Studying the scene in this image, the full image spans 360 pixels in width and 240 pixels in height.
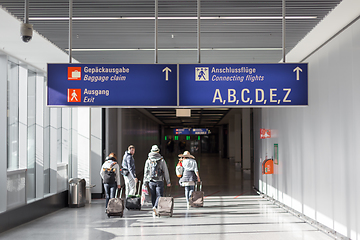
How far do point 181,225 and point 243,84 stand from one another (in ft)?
13.3

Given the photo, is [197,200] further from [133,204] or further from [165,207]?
[133,204]

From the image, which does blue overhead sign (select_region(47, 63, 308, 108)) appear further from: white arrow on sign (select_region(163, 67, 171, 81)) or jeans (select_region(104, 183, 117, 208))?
jeans (select_region(104, 183, 117, 208))

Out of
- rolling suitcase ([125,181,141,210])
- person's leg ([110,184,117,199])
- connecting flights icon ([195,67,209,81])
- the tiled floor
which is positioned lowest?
the tiled floor

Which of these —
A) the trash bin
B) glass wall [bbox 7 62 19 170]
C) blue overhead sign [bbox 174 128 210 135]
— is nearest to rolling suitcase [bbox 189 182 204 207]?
the trash bin

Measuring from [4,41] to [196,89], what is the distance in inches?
160

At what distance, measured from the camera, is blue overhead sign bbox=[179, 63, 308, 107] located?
447cm

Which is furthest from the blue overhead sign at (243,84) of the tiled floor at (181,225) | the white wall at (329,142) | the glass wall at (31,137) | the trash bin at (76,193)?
the trash bin at (76,193)

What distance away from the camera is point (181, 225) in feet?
24.6

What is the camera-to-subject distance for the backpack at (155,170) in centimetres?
858

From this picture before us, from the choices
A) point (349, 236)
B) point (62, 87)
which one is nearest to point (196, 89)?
point (62, 87)

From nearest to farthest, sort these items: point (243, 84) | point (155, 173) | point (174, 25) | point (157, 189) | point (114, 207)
→ 1. point (243, 84)
2. point (174, 25)
3. point (114, 207)
4. point (155, 173)
5. point (157, 189)

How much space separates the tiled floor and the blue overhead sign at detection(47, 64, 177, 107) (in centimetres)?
305

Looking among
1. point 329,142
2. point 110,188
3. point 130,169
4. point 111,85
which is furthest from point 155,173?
point 111,85

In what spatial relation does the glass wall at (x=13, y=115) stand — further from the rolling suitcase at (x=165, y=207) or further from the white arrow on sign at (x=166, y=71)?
the white arrow on sign at (x=166, y=71)
